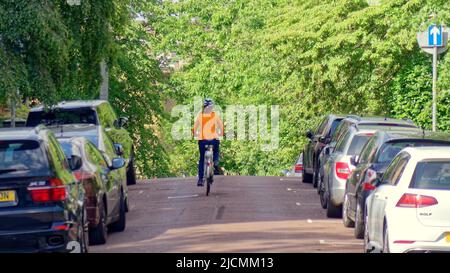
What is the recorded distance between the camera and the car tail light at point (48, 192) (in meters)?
14.7

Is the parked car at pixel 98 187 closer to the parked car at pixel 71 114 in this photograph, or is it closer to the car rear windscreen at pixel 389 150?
the car rear windscreen at pixel 389 150

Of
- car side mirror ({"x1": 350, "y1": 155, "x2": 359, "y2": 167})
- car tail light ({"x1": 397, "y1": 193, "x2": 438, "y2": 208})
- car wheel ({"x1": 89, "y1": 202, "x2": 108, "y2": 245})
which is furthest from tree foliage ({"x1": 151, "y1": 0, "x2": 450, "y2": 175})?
car tail light ({"x1": 397, "y1": 193, "x2": 438, "y2": 208})

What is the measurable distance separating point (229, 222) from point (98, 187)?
341 centimetres

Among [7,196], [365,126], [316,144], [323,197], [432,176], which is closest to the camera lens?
[432,176]

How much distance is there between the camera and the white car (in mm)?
14172

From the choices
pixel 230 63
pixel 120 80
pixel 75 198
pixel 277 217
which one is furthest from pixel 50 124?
pixel 230 63

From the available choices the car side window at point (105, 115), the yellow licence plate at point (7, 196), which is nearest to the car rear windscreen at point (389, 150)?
the yellow licence plate at point (7, 196)

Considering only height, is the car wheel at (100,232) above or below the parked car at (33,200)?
below

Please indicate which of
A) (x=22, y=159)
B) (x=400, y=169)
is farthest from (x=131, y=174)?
(x=400, y=169)

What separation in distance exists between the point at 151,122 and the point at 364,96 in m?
13.3

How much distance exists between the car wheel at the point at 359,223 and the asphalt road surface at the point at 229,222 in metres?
0.14

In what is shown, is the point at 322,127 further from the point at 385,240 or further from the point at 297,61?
the point at 385,240

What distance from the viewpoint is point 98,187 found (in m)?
18.2

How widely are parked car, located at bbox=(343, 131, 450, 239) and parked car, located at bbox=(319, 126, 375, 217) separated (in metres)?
1.58
